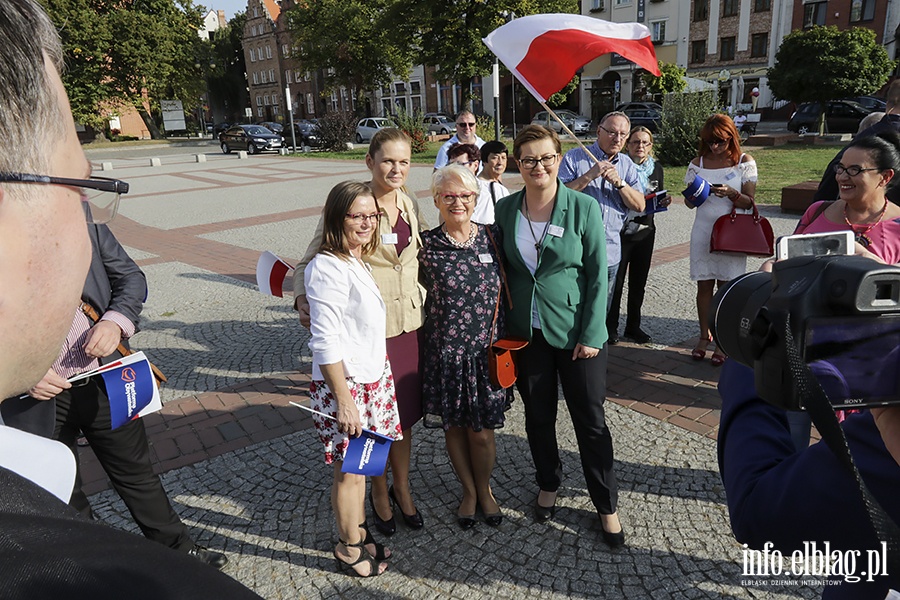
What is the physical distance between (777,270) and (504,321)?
2.09 m

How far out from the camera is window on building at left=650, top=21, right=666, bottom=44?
1625 inches

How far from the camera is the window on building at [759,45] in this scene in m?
37.8

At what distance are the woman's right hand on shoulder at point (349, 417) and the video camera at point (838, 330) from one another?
190 centimetres

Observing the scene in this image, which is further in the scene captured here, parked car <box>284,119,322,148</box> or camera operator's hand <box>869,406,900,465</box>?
parked car <box>284,119,322,148</box>

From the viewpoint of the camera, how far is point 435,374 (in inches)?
116

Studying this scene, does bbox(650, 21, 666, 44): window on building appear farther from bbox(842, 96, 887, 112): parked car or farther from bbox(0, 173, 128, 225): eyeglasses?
bbox(0, 173, 128, 225): eyeglasses

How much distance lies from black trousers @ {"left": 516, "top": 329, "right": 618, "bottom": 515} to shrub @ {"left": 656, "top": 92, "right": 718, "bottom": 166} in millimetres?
13925

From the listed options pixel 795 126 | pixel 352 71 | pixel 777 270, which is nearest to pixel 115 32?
pixel 352 71

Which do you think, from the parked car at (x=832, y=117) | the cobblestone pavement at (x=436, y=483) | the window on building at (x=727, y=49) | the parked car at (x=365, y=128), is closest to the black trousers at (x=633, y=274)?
the cobblestone pavement at (x=436, y=483)

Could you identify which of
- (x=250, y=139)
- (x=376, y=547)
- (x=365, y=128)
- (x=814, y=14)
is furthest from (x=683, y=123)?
(x=814, y=14)

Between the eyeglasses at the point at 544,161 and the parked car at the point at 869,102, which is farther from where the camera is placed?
the parked car at the point at 869,102

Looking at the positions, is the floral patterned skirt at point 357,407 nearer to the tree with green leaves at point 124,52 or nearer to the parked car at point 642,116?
the parked car at point 642,116

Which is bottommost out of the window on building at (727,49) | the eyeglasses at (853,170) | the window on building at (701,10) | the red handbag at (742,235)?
the red handbag at (742,235)

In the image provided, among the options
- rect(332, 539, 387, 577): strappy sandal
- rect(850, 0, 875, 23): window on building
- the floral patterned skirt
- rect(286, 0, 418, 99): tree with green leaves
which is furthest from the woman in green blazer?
rect(850, 0, 875, 23): window on building
